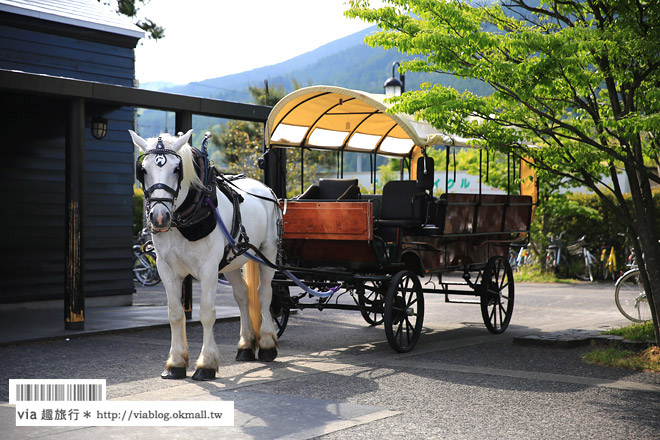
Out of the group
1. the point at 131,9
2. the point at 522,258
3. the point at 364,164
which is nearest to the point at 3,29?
the point at 522,258

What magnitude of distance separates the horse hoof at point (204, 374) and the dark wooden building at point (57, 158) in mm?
5208

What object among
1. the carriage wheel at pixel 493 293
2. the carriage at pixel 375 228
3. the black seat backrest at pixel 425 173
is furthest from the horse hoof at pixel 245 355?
the carriage wheel at pixel 493 293

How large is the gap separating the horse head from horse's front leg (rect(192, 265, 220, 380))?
0.87m

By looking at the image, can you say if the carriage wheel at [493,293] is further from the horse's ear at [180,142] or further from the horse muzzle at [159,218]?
the horse muzzle at [159,218]

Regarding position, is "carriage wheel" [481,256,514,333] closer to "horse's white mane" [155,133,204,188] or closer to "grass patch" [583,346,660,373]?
"grass patch" [583,346,660,373]

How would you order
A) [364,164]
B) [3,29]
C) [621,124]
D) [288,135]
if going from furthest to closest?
[364,164]
[3,29]
[288,135]
[621,124]

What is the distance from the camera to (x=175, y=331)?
7.23 metres

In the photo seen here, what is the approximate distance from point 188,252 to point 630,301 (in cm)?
726

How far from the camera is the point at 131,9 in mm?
29781

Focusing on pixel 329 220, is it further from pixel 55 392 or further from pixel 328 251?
pixel 55 392

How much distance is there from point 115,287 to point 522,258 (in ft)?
41.1

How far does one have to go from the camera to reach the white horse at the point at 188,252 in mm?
6703

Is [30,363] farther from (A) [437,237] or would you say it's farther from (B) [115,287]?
(B) [115,287]

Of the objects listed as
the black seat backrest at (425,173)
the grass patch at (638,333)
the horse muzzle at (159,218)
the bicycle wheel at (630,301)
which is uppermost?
the black seat backrest at (425,173)
